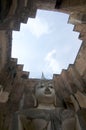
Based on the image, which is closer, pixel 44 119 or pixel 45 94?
pixel 44 119

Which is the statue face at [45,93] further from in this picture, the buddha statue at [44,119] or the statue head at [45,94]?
the buddha statue at [44,119]

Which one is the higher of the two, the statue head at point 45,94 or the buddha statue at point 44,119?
the buddha statue at point 44,119

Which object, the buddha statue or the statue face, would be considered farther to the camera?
the statue face

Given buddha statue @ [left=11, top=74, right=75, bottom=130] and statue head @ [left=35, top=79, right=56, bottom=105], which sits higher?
buddha statue @ [left=11, top=74, right=75, bottom=130]

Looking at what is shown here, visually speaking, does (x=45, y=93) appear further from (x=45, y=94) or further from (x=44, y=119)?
(x=44, y=119)

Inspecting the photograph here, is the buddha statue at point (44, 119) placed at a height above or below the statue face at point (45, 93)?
above

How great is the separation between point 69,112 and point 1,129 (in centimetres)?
182

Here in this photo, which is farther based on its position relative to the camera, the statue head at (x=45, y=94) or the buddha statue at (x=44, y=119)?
the statue head at (x=45, y=94)

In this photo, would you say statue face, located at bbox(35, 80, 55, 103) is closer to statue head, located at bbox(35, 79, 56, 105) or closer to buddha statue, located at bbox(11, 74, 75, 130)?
statue head, located at bbox(35, 79, 56, 105)

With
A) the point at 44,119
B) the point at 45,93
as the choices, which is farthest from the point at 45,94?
the point at 44,119

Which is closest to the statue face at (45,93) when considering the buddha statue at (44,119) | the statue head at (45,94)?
the statue head at (45,94)

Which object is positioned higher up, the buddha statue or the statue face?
the buddha statue

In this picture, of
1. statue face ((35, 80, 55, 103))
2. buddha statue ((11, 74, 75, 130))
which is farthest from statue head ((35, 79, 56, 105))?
buddha statue ((11, 74, 75, 130))

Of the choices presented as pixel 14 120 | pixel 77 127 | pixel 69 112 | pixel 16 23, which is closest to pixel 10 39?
pixel 16 23
